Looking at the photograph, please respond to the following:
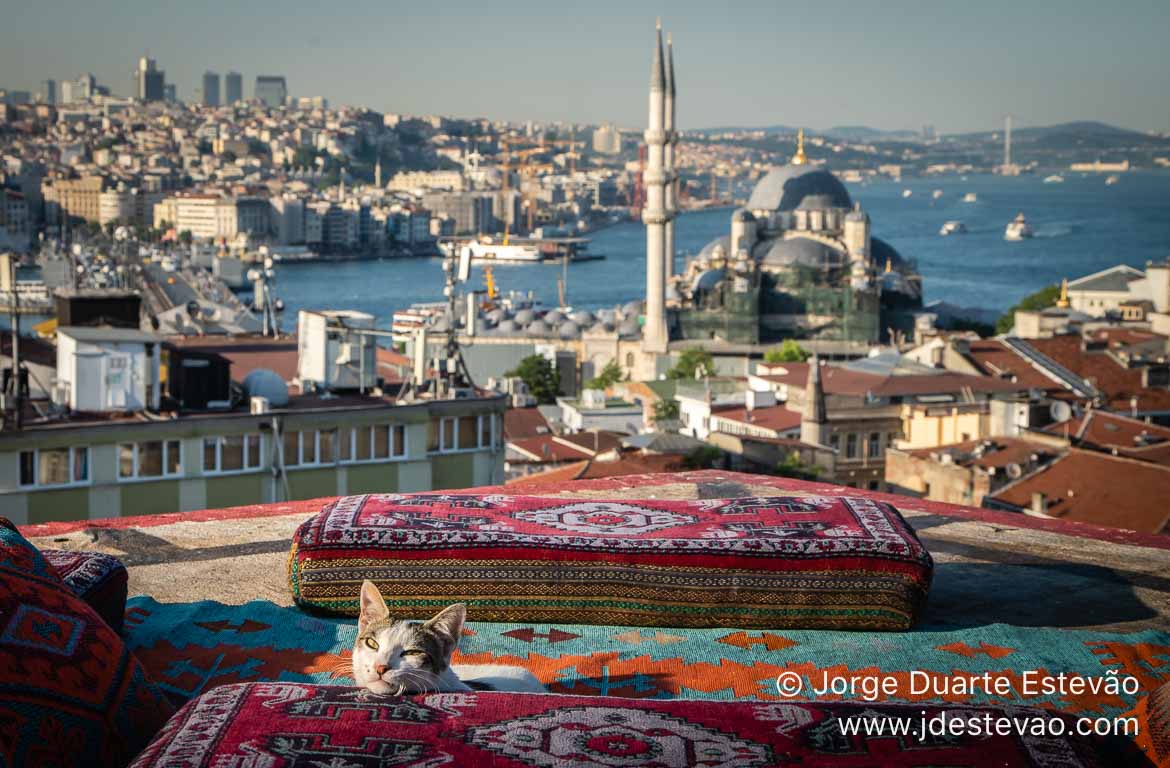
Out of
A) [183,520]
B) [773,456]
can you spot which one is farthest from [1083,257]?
[183,520]

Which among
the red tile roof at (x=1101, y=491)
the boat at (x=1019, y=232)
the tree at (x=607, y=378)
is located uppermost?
the boat at (x=1019, y=232)

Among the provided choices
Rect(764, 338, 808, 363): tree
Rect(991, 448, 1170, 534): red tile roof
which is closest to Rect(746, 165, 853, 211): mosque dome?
Rect(764, 338, 808, 363): tree

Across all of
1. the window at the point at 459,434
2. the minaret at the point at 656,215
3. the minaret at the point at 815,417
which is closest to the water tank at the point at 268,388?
the window at the point at 459,434

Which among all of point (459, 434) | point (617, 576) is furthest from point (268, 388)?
point (617, 576)

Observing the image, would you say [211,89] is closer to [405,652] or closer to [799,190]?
[799,190]

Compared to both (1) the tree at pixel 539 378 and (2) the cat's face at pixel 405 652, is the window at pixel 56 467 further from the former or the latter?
(1) the tree at pixel 539 378

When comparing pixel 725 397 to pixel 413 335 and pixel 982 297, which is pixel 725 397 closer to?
pixel 413 335
